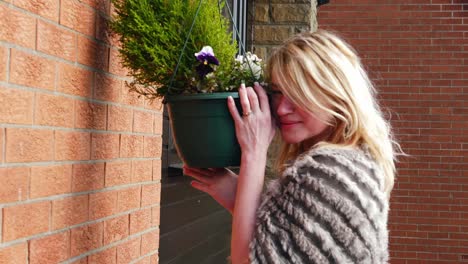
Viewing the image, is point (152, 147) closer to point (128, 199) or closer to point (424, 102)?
point (128, 199)

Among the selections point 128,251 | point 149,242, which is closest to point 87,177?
point 128,251

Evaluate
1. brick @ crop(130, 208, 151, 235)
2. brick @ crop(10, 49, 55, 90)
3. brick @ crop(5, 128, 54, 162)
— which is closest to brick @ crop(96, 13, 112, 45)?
brick @ crop(10, 49, 55, 90)

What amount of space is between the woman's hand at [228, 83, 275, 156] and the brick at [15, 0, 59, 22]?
1.83ft

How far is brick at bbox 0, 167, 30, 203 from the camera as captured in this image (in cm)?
162

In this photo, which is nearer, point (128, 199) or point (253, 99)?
point (253, 99)

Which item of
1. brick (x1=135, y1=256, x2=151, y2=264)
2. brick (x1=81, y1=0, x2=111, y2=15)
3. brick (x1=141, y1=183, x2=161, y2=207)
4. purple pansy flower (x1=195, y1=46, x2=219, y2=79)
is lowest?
brick (x1=135, y1=256, x2=151, y2=264)

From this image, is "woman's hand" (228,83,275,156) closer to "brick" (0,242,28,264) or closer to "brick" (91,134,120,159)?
"brick" (91,134,120,159)

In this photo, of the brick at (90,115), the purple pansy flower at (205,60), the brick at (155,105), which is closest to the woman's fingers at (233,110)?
the purple pansy flower at (205,60)

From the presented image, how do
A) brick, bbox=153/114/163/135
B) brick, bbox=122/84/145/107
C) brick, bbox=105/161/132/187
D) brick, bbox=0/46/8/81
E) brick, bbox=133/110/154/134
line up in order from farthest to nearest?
brick, bbox=153/114/163/135
brick, bbox=133/110/154/134
brick, bbox=122/84/145/107
brick, bbox=105/161/132/187
brick, bbox=0/46/8/81

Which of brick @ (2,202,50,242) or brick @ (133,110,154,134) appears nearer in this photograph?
brick @ (2,202,50,242)

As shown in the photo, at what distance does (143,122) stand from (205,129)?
0.74 metres

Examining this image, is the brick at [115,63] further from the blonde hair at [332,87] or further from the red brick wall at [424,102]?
the red brick wall at [424,102]

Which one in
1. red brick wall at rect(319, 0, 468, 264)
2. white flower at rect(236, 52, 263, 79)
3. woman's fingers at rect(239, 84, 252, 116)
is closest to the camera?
woman's fingers at rect(239, 84, 252, 116)

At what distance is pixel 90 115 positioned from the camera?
82.2 inches
